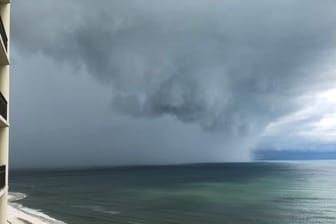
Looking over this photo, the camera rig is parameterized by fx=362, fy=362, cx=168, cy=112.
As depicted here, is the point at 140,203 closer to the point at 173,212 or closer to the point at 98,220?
the point at 173,212

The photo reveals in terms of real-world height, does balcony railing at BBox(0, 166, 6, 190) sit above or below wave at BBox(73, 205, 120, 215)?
above

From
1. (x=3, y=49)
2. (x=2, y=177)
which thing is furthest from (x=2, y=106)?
(x=2, y=177)

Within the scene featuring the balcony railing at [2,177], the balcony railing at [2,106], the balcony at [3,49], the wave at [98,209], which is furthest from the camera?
the wave at [98,209]

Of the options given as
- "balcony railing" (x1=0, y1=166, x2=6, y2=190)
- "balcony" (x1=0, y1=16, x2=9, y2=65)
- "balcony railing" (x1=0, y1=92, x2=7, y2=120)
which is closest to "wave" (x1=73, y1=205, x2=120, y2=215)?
"balcony railing" (x1=0, y1=166, x2=6, y2=190)

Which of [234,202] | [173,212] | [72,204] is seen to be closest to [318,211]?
[234,202]

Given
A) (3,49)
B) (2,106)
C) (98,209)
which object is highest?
(3,49)

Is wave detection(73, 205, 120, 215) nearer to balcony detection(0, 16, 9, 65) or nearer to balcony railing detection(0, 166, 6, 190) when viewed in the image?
balcony railing detection(0, 166, 6, 190)

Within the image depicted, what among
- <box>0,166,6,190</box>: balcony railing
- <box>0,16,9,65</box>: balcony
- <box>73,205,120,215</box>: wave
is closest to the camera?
<box>0,16,9,65</box>: balcony

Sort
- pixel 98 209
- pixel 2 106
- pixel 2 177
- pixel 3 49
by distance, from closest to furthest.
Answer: pixel 3 49 < pixel 2 106 < pixel 2 177 < pixel 98 209

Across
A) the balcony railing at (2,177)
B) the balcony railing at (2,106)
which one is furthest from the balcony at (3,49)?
the balcony railing at (2,177)

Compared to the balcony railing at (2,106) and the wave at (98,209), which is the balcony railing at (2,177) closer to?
the balcony railing at (2,106)

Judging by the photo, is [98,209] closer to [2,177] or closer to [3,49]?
[2,177]
